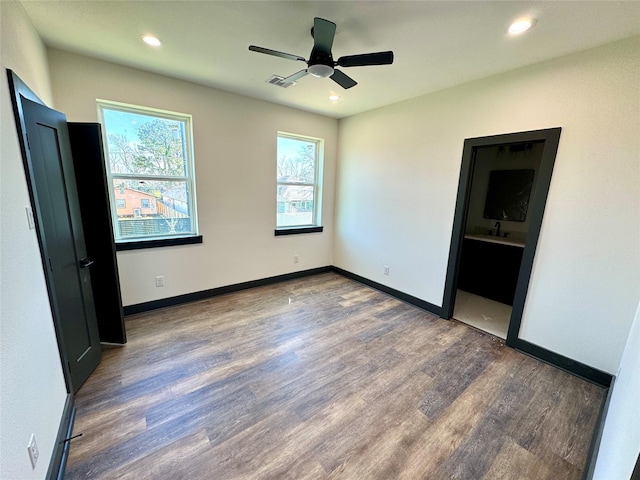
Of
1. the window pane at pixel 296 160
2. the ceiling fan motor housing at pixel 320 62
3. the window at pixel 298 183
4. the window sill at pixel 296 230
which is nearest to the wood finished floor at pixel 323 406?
the window sill at pixel 296 230

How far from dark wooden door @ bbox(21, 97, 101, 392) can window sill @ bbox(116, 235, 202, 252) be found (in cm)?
71

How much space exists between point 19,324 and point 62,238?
851 mm

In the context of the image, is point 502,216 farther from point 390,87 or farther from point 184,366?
point 184,366

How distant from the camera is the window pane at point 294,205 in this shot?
417cm

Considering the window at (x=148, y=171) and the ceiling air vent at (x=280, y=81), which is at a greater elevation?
the ceiling air vent at (x=280, y=81)

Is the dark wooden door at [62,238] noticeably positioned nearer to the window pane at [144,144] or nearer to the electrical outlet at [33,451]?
the electrical outlet at [33,451]

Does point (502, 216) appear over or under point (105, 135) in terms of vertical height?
under

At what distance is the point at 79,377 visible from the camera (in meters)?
1.94

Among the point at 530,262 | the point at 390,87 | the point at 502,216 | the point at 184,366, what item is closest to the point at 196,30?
the point at 390,87

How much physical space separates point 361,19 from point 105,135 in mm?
2670

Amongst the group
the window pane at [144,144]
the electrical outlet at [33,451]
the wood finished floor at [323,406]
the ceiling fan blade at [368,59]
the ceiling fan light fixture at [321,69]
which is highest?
the ceiling fan blade at [368,59]

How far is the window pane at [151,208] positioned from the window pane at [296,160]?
1.45 meters

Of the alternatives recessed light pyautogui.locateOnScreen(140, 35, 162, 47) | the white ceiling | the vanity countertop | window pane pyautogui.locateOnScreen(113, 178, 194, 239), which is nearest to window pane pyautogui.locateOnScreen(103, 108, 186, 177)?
window pane pyautogui.locateOnScreen(113, 178, 194, 239)

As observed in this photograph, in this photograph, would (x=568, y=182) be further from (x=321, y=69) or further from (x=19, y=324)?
(x=19, y=324)
